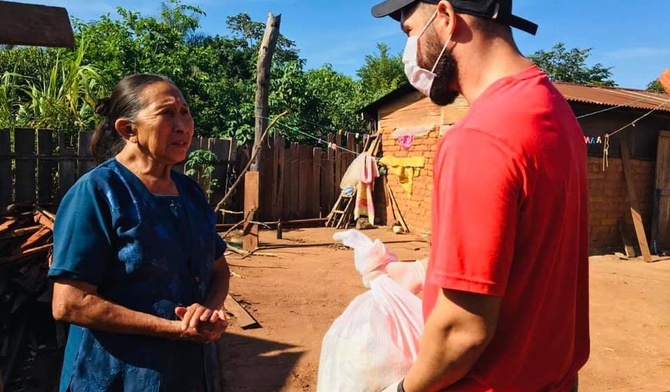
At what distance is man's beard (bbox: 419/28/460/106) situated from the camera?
1353mm

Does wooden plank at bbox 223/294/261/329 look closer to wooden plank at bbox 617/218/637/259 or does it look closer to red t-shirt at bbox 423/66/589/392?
red t-shirt at bbox 423/66/589/392

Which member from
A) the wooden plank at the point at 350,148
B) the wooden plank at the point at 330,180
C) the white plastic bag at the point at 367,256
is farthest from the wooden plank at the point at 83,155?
the wooden plank at the point at 350,148

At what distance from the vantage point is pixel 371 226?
1276 centimetres

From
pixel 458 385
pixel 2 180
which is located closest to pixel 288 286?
pixel 2 180

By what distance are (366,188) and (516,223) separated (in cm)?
1134

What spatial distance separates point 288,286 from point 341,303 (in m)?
0.98

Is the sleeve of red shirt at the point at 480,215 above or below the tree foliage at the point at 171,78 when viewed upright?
below

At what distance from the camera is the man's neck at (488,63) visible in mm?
1292

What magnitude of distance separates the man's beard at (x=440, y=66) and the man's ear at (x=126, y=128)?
1103 millimetres

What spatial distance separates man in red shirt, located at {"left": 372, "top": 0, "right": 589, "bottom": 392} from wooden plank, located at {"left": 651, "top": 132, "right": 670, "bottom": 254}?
10646 mm

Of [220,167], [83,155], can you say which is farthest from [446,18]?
[220,167]

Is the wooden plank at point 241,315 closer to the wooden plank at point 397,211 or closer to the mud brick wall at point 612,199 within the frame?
the wooden plank at point 397,211

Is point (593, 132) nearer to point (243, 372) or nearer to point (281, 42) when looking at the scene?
point (243, 372)

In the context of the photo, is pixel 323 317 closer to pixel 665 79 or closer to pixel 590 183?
pixel 665 79
